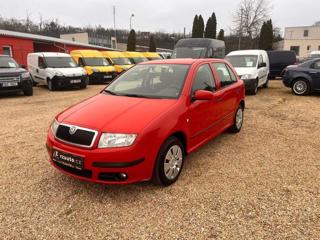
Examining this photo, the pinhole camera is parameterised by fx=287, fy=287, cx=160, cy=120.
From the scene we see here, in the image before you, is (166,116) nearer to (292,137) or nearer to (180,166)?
(180,166)

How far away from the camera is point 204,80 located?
4578 millimetres

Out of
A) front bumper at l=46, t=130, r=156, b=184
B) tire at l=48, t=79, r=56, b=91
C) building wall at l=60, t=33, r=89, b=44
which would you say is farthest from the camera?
building wall at l=60, t=33, r=89, b=44

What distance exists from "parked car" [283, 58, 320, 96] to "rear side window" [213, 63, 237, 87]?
6.41 m

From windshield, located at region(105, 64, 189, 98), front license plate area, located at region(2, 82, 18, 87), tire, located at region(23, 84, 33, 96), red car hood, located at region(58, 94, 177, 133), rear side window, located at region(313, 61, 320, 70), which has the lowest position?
tire, located at region(23, 84, 33, 96)

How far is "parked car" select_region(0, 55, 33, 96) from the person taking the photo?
10.8 metres

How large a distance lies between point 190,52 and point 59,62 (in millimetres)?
6705

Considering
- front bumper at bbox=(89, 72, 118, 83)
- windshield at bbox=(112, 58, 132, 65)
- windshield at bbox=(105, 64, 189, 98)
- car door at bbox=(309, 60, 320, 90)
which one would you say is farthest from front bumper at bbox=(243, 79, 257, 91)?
windshield at bbox=(112, 58, 132, 65)

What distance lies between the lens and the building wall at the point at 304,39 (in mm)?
61438

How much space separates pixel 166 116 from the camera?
3.53 metres

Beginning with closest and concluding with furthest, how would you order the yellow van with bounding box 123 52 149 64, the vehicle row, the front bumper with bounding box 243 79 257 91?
the front bumper with bounding box 243 79 257 91
the vehicle row
the yellow van with bounding box 123 52 149 64

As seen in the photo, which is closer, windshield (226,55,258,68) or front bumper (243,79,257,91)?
front bumper (243,79,257,91)

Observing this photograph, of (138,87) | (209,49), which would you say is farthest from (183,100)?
(209,49)

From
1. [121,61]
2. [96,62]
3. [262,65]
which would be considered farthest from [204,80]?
[121,61]

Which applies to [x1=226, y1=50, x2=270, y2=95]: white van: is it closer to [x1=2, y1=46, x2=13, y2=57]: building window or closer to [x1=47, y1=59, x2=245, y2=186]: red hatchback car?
[x1=47, y1=59, x2=245, y2=186]: red hatchback car
